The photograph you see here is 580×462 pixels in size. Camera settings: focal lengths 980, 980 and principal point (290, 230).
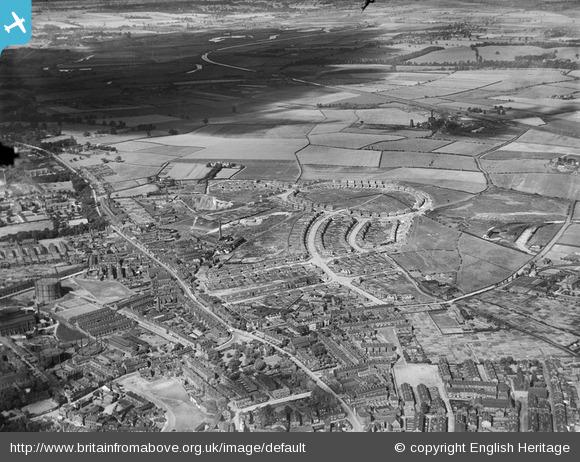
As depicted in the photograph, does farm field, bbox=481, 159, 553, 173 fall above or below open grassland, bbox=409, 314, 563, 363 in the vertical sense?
below

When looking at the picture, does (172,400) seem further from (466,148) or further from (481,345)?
(466,148)

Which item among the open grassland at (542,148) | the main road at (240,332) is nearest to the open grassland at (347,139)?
the open grassland at (542,148)

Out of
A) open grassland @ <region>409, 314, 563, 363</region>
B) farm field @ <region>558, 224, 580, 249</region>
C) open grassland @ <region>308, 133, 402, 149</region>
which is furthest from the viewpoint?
open grassland @ <region>308, 133, 402, 149</region>

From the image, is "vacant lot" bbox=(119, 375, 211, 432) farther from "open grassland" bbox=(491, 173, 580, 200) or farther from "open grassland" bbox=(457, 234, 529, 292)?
"open grassland" bbox=(491, 173, 580, 200)

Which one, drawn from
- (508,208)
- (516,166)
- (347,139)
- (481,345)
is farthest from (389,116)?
(481,345)

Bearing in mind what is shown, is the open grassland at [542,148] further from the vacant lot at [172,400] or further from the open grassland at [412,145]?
the vacant lot at [172,400]

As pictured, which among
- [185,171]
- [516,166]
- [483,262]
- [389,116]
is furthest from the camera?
[389,116]

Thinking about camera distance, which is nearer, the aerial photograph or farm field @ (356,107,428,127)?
the aerial photograph

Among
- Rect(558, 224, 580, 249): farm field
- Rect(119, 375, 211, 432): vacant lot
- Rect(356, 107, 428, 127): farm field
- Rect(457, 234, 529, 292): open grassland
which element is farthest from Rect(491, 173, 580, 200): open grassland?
Rect(119, 375, 211, 432): vacant lot
